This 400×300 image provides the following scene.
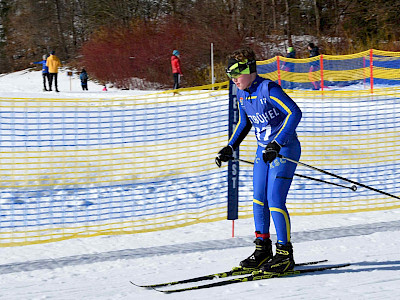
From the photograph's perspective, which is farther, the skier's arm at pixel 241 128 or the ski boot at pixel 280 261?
the skier's arm at pixel 241 128

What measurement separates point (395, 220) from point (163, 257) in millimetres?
2743

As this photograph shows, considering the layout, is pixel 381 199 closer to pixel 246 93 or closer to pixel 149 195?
pixel 149 195

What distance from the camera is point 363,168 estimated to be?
9.28 metres

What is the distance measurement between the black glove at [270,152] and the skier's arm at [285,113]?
3.3 inches

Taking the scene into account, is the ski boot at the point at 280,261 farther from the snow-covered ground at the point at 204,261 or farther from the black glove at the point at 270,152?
the black glove at the point at 270,152

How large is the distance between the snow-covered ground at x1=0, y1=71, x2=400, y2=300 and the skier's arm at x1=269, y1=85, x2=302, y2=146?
3.64 feet

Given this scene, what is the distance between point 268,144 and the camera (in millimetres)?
4418

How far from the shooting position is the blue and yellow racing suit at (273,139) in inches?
175

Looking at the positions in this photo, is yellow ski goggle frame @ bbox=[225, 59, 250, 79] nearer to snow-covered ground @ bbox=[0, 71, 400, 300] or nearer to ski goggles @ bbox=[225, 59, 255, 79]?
ski goggles @ bbox=[225, 59, 255, 79]

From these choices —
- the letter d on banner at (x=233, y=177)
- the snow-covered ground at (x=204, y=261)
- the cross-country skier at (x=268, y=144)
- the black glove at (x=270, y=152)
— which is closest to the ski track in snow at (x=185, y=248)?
the snow-covered ground at (x=204, y=261)

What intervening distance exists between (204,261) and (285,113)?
1604 millimetres

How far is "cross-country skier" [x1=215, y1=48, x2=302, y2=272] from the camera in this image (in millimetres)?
4480

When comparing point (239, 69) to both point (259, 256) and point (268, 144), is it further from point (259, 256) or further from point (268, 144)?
point (259, 256)

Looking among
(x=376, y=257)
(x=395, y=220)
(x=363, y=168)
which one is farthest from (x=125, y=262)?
(x=363, y=168)
